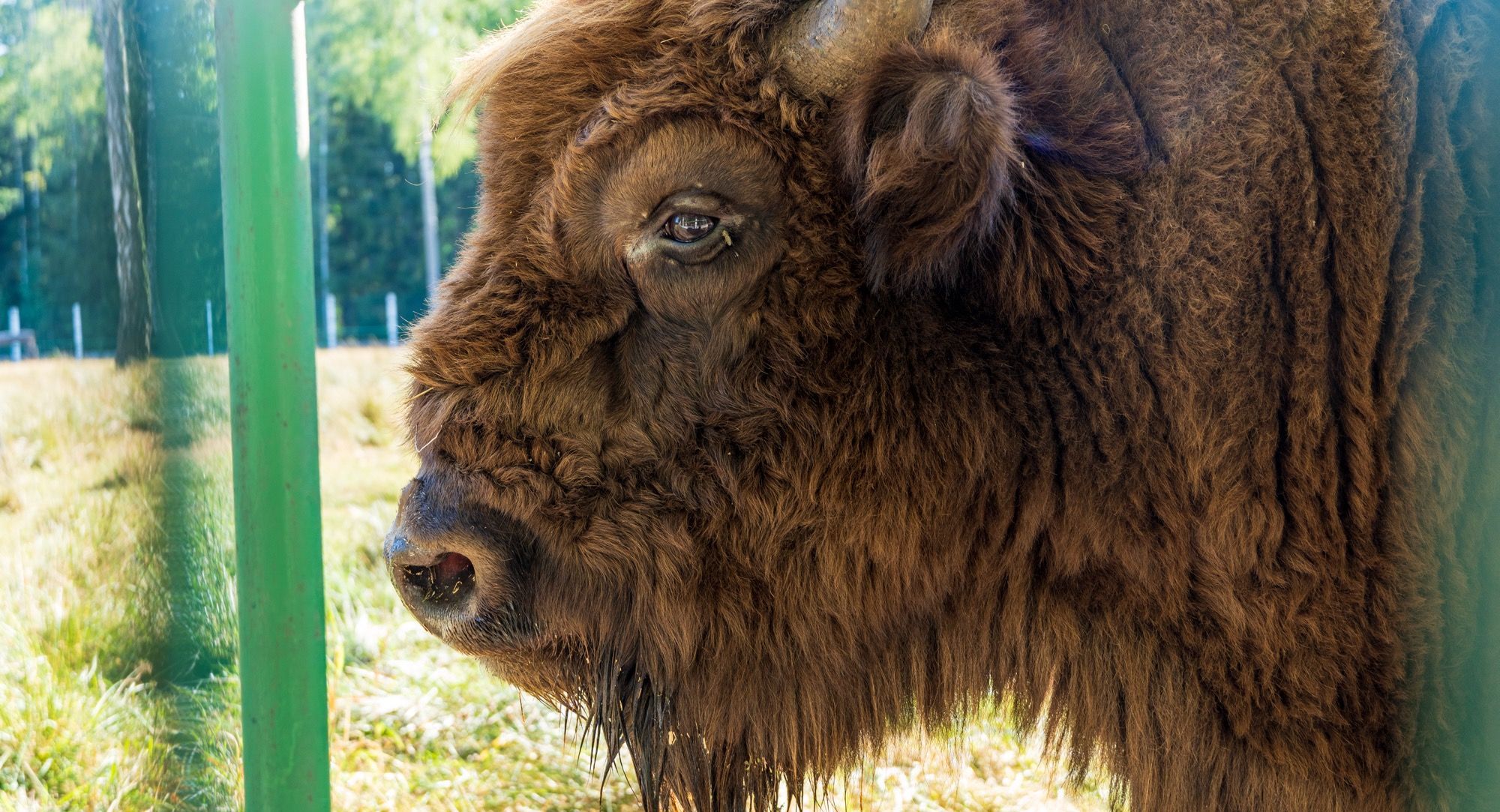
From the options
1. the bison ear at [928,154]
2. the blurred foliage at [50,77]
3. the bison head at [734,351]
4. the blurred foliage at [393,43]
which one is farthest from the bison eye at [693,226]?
the blurred foliage at [393,43]

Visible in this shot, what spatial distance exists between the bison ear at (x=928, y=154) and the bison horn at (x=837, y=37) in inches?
2.4

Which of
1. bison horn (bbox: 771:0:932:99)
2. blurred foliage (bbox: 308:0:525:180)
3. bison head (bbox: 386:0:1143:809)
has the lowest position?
bison head (bbox: 386:0:1143:809)

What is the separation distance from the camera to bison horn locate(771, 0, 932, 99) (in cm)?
210

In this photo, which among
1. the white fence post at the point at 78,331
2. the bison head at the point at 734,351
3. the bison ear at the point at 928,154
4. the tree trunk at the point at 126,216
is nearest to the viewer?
the bison ear at the point at 928,154

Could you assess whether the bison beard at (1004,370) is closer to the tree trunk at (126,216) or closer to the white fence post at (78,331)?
the tree trunk at (126,216)

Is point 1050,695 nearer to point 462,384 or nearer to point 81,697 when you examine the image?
point 462,384

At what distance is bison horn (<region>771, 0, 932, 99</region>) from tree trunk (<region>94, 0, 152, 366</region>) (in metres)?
1.59

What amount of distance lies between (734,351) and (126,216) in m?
1.57

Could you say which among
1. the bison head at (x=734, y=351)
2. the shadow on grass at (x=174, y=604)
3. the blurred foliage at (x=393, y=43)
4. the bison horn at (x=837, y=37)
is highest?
the blurred foliage at (x=393, y=43)

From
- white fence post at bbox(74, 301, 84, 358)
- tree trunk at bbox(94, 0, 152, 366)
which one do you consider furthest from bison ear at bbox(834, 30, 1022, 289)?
white fence post at bbox(74, 301, 84, 358)

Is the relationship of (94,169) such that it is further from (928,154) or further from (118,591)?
(928,154)

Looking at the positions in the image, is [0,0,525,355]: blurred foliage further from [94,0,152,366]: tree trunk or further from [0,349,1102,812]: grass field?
[0,349,1102,812]: grass field

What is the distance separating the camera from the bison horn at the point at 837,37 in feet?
6.88

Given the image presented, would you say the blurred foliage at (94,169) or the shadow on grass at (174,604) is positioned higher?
the blurred foliage at (94,169)
